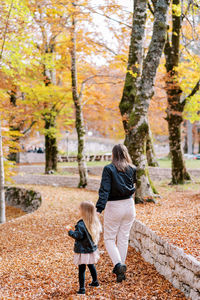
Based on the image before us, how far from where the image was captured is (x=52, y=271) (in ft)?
15.5

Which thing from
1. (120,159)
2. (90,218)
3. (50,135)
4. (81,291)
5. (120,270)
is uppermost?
(50,135)

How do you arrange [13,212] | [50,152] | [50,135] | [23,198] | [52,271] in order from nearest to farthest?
[52,271], [13,212], [23,198], [50,135], [50,152]

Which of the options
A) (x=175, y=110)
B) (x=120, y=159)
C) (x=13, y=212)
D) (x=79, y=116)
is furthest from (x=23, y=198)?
(x=120, y=159)

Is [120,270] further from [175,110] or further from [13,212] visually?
[13,212]

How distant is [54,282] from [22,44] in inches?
406

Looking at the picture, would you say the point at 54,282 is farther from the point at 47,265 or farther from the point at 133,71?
the point at 133,71

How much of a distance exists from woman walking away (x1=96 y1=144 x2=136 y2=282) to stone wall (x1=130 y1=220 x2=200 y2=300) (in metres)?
0.55

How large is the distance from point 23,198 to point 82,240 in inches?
447

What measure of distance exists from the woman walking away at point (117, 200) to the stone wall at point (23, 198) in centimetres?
867

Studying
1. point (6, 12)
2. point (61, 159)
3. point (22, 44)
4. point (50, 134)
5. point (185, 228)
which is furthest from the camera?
point (61, 159)

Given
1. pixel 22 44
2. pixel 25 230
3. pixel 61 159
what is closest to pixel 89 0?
pixel 22 44

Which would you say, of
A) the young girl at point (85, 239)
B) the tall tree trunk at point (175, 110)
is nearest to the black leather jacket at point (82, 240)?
the young girl at point (85, 239)

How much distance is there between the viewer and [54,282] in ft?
13.9

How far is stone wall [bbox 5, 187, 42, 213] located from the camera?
12.8 m
